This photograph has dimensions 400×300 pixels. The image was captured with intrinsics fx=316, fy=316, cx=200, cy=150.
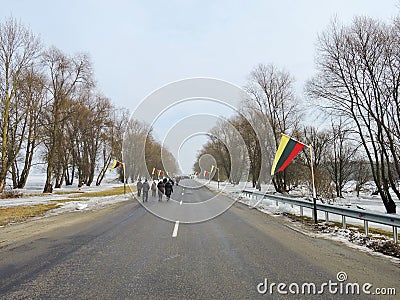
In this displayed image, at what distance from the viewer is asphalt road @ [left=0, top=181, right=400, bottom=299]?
469cm

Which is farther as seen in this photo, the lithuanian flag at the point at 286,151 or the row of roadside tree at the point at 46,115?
the row of roadside tree at the point at 46,115

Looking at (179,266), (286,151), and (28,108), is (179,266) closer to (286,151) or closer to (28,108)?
(286,151)

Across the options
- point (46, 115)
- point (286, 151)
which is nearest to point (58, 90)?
point (46, 115)

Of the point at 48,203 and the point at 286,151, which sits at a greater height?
the point at 286,151

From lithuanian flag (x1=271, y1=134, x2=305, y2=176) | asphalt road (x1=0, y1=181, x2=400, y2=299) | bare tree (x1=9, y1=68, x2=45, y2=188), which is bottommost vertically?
asphalt road (x1=0, y1=181, x2=400, y2=299)

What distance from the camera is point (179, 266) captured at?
19.8 feet

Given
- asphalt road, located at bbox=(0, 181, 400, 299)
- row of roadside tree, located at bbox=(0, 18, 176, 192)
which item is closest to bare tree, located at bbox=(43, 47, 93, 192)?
row of roadside tree, located at bbox=(0, 18, 176, 192)

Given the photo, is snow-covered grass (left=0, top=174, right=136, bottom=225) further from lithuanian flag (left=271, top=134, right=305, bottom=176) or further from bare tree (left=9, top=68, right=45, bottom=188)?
lithuanian flag (left=271, top=134, right=305, bottom=176)

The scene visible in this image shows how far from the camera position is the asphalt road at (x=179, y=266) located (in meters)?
4.69

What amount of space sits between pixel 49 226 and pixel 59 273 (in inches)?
273

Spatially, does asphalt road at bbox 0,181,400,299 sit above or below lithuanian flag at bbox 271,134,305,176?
below

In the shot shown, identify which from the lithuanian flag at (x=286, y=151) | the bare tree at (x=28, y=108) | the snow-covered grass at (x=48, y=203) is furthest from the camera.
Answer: the bare tree at (x=28, y=108)

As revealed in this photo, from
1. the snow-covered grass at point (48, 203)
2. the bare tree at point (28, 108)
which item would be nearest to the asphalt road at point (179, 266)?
the snow-covered grass at point (48, 203)

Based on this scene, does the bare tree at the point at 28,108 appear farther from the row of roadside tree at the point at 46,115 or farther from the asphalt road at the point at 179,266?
the asphalt road at the point at 179,266
